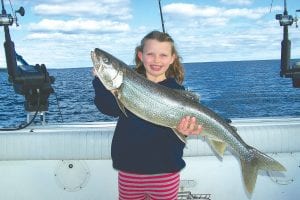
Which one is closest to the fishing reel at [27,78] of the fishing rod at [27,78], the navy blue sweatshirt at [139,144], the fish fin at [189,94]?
the fishing rod at [27,78]

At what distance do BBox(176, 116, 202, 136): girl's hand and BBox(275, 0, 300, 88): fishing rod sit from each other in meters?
2.65

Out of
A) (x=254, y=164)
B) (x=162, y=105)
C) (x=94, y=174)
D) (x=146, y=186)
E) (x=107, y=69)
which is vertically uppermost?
(x=107, y=69)

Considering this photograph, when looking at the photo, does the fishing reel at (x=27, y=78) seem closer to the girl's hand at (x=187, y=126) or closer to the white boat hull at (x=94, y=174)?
the white boat hull at (x=94, y=174)

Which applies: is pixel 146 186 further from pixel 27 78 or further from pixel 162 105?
pixel 27 78

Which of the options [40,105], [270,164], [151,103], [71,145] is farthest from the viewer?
[40,105]

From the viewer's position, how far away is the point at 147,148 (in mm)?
4141

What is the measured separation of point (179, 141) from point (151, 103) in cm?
60

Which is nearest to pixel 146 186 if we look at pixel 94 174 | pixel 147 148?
pixel 147 148

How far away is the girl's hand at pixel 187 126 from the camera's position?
12.9 ft

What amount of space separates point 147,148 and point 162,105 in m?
0.48

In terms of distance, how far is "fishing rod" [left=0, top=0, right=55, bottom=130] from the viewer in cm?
571

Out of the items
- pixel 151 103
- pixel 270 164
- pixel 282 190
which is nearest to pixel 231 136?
pixel 270 164

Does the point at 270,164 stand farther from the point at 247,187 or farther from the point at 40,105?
the point at 40,105

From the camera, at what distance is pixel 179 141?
4293 mm
